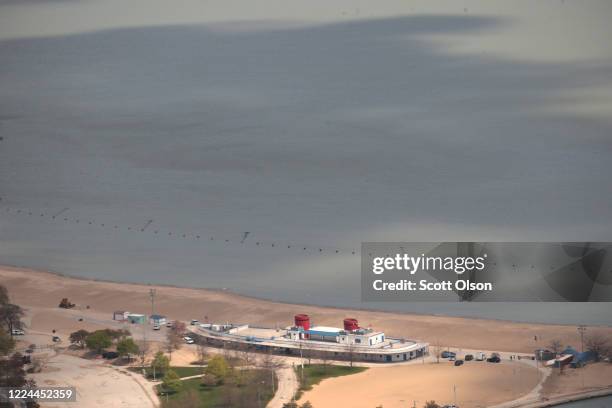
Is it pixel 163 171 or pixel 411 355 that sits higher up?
pixel 163 171

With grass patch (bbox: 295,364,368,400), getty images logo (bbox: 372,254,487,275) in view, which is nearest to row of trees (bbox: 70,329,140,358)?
grass patch (bbox: 295,364,368,400)

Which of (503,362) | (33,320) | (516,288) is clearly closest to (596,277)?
(516,288)

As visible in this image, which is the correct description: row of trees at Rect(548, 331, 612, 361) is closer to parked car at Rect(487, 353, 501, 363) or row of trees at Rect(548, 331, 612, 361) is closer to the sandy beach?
the sandy beach

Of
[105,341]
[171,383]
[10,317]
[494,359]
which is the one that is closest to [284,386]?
[171,383]

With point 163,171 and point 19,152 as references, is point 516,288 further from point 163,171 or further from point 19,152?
point 19,152

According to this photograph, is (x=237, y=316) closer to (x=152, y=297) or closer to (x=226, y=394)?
(x=152, y=297)

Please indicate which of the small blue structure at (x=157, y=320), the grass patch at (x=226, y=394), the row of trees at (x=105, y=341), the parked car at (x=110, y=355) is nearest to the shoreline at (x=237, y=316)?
the small blue structure at (x=157, y=320)
